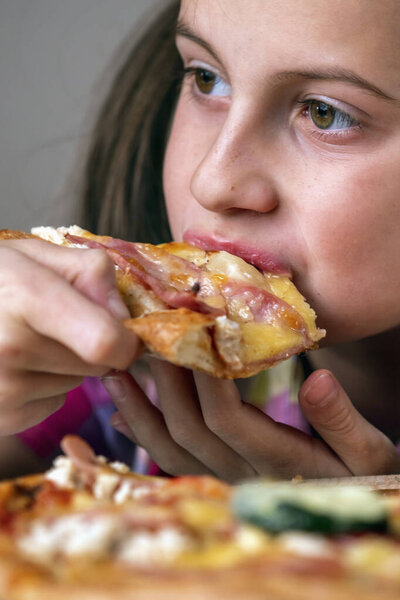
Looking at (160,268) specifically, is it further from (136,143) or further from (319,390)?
(136,143)

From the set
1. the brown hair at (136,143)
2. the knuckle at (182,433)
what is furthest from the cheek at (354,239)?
the brown hair at (136,143)

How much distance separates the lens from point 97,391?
1508mm

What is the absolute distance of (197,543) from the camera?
38cm

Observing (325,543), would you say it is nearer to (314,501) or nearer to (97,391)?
(314,501)

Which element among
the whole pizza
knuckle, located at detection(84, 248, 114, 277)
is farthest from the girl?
the whole pizza

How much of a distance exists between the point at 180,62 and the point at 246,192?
0.69 metres

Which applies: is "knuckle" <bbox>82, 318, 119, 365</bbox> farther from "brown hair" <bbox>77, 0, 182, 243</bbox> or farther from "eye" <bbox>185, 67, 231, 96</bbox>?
"brown hair" <bbox>77, 0, 182, 243</bbox>

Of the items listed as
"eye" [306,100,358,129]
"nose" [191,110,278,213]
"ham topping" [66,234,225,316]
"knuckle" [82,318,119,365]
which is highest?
"eye" [306,100,358,129]

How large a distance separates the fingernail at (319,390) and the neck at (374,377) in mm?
491

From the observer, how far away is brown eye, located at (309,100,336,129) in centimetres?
95

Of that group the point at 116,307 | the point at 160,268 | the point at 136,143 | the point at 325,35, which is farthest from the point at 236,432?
the point at 136,143

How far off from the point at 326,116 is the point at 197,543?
684 millimetres

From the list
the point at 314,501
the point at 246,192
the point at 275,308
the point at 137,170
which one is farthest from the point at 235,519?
the point at 137,170

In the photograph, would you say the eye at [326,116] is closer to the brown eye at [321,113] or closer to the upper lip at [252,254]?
the brown eye at [321,113]
